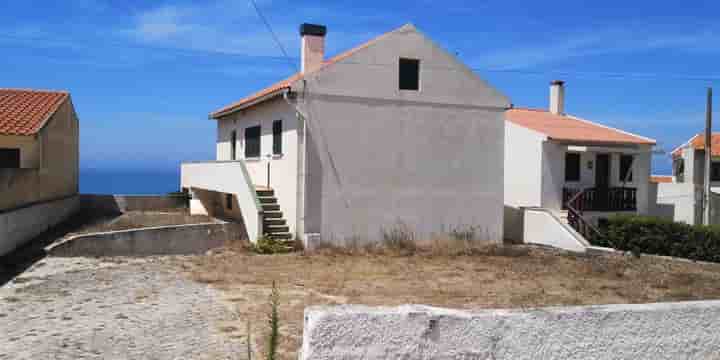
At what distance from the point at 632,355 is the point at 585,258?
12308mm

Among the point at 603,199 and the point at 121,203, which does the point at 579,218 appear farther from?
the point at 121,203

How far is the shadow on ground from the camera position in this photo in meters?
12.2

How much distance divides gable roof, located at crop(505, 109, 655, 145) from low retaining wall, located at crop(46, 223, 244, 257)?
Result: 40.6ft

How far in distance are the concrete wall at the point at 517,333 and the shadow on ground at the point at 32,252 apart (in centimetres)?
918

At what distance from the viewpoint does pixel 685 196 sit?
2659cm

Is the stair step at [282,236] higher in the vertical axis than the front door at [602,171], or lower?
lower

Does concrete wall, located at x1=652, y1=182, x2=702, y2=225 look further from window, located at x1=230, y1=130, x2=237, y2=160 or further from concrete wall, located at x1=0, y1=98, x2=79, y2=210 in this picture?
concrete wall, located at x1=0, y1=98, x2=79, y2=210

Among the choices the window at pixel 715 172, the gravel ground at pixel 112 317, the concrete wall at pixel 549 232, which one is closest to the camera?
the gravel ground at pixel 112 317

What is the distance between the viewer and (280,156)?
17.5 m

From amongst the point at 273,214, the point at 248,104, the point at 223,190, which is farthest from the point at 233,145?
the point at 273,214

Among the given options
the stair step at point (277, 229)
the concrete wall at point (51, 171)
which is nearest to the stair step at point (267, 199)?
the stair step at point (277, 229)

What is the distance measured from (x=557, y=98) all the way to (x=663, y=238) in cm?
1219

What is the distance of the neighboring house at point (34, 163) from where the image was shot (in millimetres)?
14734

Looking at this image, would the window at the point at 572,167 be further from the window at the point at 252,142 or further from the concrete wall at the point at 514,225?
the window at the point at 252,142
